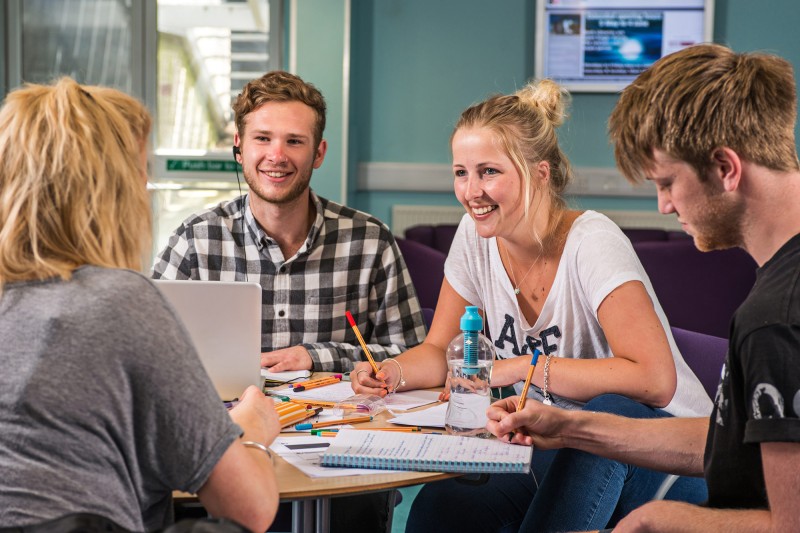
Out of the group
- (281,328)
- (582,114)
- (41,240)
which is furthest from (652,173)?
(582,114)

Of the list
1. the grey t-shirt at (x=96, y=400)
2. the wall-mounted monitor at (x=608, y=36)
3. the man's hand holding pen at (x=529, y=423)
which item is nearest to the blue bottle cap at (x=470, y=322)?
the man's hand holding pen at (x=529, y=423)

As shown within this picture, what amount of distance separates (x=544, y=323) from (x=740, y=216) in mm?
874

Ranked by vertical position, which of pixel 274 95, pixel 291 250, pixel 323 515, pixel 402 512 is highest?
pixel 274 95

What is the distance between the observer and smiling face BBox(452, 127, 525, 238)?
2057mm

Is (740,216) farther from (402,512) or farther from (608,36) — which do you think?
(608,36)

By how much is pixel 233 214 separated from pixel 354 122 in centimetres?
291

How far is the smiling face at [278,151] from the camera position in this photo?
2.39m

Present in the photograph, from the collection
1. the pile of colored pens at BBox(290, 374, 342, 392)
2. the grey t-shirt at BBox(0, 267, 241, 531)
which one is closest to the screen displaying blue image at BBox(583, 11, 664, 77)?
the pile of colored pens at BBox(290, 374, 342, 392)

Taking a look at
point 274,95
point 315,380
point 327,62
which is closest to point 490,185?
point 315,380

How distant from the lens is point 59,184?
1068 millimetres

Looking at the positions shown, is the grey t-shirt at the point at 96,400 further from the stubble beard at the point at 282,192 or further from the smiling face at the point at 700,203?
the stubble beard at the point at 282,192

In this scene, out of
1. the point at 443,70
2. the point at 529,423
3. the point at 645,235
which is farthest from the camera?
the point at 443,70

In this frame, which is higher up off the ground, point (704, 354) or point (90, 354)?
point (90, 354)

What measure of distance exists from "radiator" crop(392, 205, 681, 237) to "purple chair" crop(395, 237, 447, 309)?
6.34 feet
